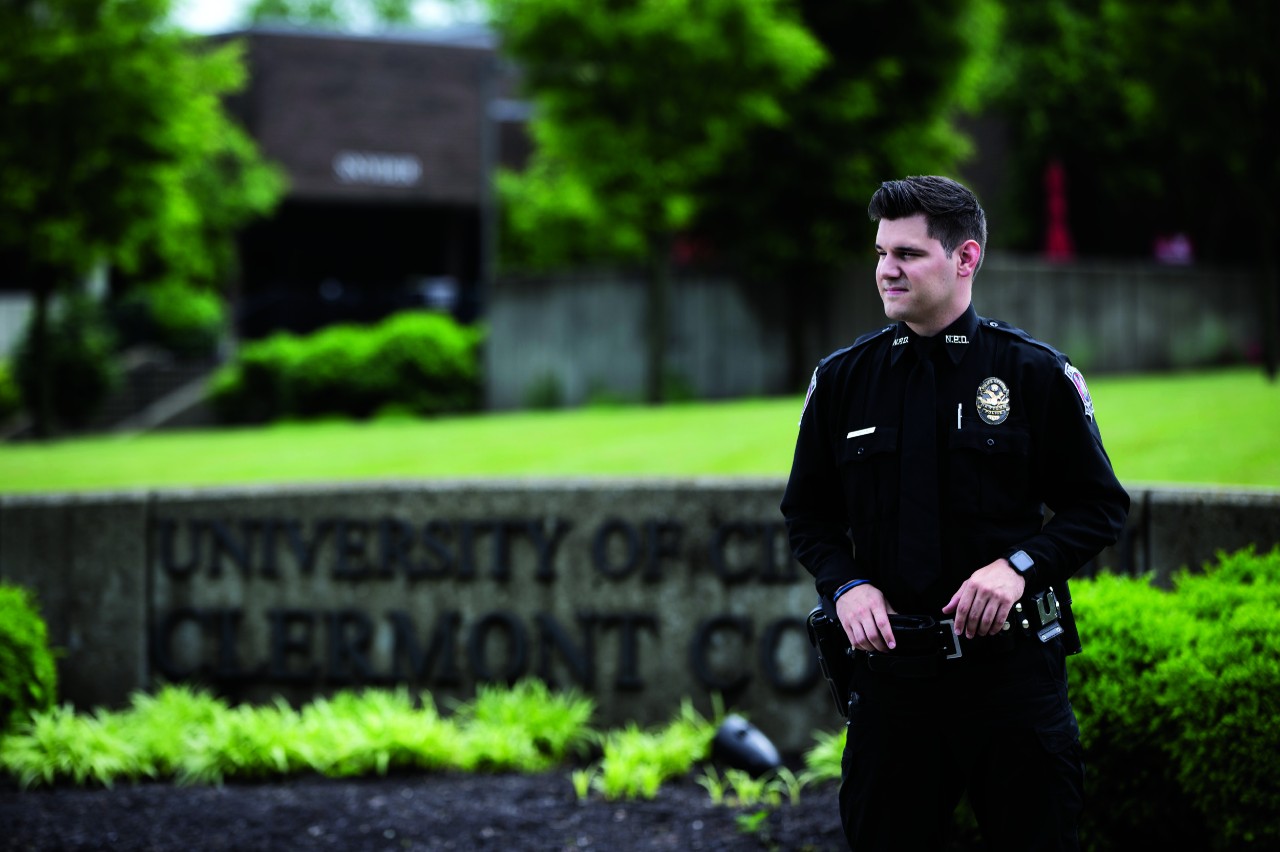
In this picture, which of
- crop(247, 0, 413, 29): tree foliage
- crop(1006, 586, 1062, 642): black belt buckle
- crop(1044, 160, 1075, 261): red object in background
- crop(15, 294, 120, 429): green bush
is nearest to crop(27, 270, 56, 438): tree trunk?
crop(15, 294, 120, 429): green bush

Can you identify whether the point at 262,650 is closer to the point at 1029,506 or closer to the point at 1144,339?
the point at 1029,506

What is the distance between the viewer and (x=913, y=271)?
2941mm

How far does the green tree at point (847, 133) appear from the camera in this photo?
16656mm

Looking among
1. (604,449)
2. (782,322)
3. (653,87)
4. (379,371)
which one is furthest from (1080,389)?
(379,371)

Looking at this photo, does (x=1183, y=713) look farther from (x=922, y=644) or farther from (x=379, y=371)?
(x=379, y=371)

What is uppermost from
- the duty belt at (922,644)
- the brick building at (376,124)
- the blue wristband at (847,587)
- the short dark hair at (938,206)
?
the brick building at (376,124)

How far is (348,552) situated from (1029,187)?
20.1 metres

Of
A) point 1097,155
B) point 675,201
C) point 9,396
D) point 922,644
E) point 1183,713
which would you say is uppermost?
point 1097,155

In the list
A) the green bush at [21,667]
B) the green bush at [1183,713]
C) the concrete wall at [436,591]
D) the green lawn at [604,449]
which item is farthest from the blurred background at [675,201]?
the green bush at [21,667]

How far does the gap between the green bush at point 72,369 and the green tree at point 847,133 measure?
925 centimetres

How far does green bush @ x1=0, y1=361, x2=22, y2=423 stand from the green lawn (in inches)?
268

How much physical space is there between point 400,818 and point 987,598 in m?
3.34

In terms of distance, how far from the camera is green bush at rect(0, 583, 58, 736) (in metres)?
5.94

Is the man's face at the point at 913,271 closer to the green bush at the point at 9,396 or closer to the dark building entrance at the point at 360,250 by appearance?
the green bush at the point at 9,396
